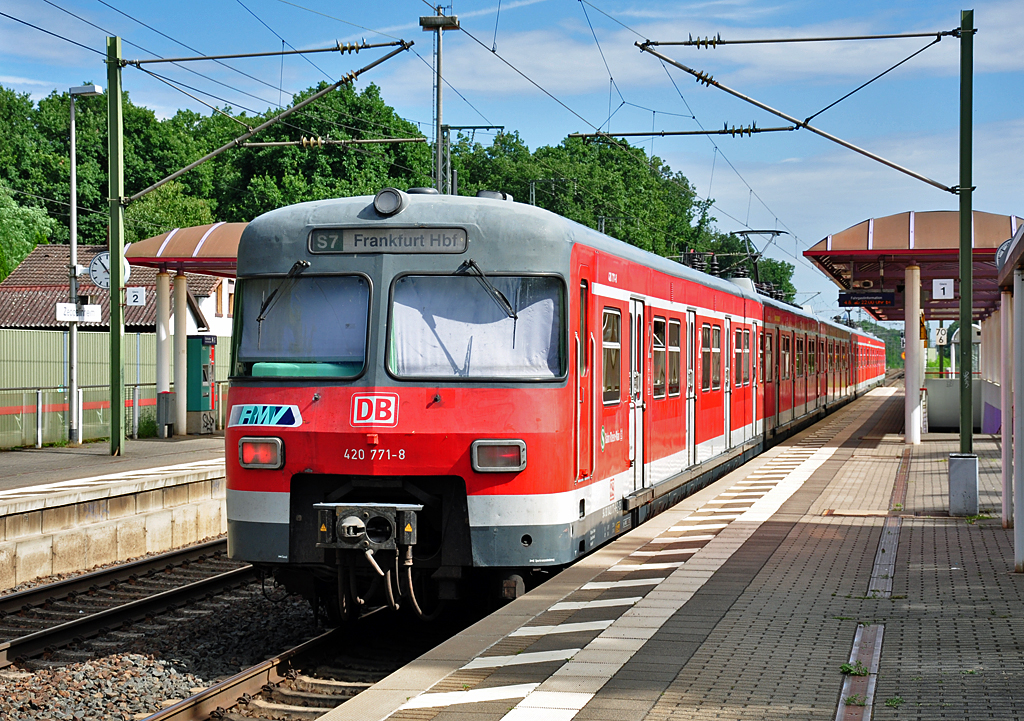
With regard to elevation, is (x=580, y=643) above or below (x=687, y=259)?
below

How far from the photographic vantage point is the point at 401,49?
15688 millimetres

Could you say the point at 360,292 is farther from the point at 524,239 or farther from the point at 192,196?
the point at 192,196

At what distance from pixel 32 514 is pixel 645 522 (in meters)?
6.45

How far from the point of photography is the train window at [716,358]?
1596cm

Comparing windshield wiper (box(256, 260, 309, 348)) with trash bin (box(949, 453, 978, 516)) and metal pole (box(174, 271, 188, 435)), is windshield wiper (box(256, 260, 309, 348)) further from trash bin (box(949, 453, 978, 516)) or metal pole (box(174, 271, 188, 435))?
metal pole (box(174, 271, 188, 435))

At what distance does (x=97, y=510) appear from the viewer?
45.3ft

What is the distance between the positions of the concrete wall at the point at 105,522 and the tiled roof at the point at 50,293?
28.5 m

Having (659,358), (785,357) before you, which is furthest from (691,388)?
(785,357)

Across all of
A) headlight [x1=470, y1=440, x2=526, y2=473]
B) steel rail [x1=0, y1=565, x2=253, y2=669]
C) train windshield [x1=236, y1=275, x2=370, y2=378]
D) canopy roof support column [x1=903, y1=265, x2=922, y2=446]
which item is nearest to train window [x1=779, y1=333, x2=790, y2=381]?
canopy roof support column [x1=903, y1=265, x2=922, y2=446]

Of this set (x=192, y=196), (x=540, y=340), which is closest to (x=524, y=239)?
(x=540, y=340)

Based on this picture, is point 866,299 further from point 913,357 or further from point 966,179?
point 966,179

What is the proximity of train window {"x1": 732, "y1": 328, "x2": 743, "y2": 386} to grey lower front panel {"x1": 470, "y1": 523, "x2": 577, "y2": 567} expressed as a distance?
32.6 ft

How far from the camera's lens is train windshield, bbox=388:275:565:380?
27.4 ft

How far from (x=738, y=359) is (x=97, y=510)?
958cm
